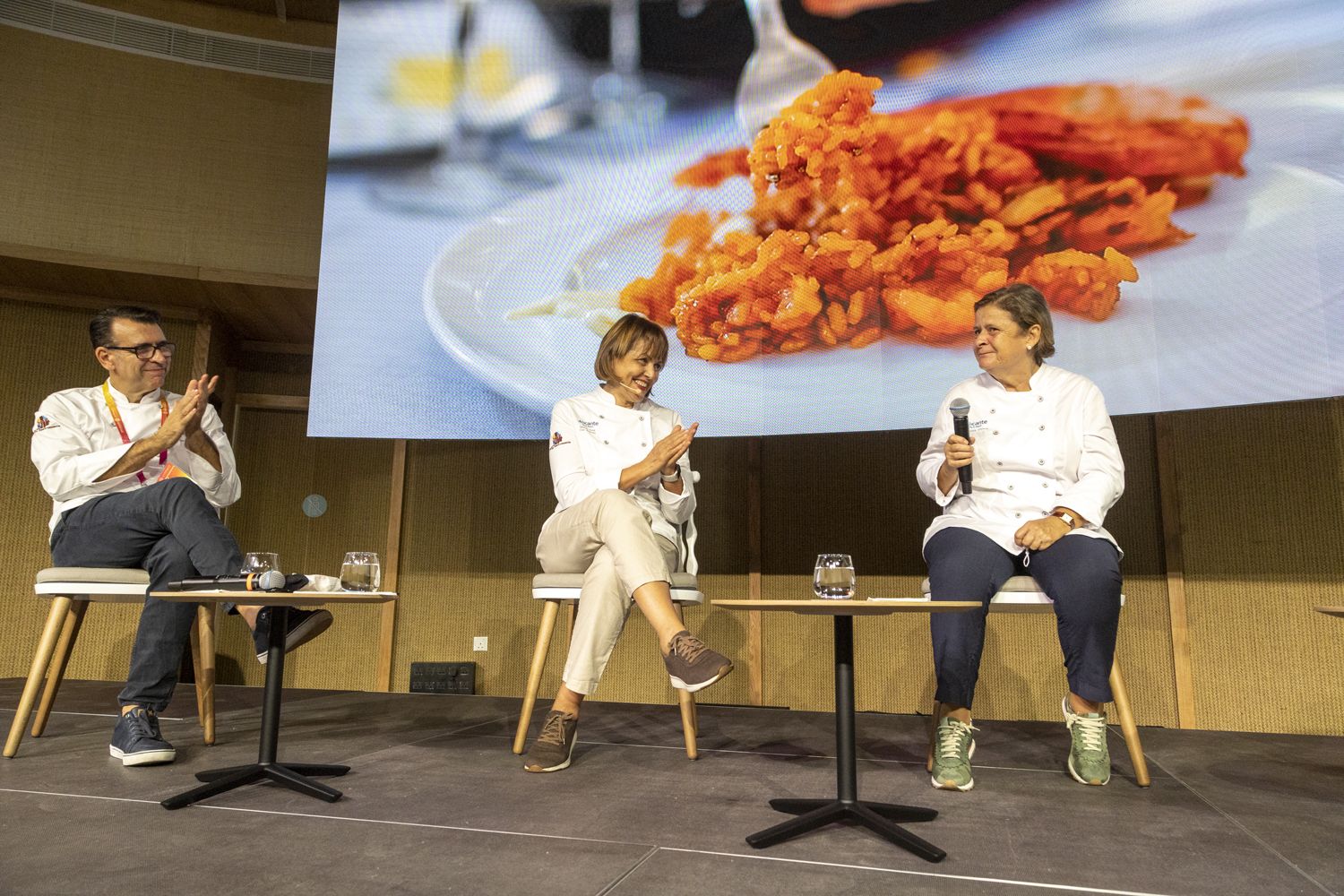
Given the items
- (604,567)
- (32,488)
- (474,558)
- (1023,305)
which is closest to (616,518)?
(604,567)

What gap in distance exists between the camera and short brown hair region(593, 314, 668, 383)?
7.90ft

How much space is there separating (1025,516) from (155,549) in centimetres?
198

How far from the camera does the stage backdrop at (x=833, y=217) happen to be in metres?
2.63

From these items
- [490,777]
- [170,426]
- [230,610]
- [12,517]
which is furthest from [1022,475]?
[12,517]

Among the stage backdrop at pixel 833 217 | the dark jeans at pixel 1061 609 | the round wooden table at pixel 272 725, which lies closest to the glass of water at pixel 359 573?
the round wooden table at pixel 272 725

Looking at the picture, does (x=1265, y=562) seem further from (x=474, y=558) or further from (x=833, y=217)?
(x=474, y=558)

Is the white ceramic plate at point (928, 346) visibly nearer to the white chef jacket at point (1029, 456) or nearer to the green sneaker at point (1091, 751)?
the white chef jacket at point (1029, 456)

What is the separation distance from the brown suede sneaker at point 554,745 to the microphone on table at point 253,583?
0.59 m

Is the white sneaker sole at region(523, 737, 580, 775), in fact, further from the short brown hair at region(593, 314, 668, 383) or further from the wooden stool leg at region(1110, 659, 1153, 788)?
the wooden stool leg at region(1110, 659, 1153, 788)

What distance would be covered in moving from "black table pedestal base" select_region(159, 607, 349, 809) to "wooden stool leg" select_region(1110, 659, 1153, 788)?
1.51 m

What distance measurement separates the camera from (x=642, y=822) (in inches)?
58.2

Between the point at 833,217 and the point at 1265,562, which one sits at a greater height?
the point at 833,217

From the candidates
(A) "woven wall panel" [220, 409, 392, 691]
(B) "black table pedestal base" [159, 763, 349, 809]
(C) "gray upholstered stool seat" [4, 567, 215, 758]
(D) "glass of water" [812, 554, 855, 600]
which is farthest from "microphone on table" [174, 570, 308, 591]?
(A) "woven wall panel" [220, 409, 392, 691]

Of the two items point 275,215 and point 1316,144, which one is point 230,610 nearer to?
point 275,215
